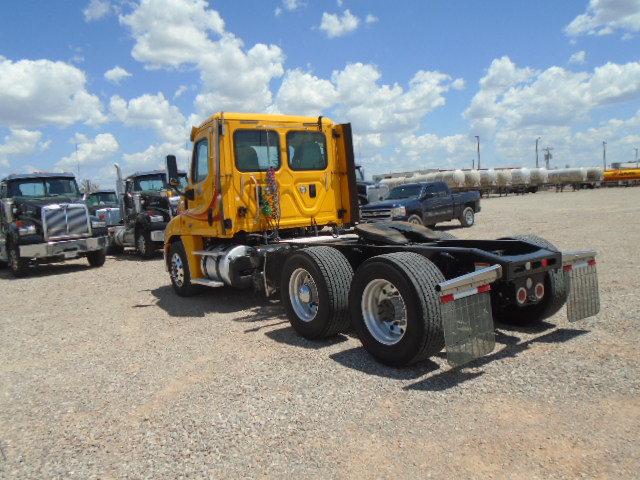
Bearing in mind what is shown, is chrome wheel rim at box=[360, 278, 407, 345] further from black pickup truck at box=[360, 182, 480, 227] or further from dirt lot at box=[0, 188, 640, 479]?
black pickup truck at box=[360, 182, 480, 227]

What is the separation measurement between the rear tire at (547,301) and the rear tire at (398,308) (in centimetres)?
150

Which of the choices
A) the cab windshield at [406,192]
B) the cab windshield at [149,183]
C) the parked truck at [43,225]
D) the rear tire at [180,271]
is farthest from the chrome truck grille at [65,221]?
the cab windshield at [406,192]

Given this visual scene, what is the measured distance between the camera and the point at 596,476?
2.90 meters

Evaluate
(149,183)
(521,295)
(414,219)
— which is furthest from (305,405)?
(414,219)

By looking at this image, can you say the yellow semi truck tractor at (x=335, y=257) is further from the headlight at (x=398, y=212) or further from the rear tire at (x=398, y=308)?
the headlight at (x=398, y=212)

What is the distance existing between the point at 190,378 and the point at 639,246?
9983mm

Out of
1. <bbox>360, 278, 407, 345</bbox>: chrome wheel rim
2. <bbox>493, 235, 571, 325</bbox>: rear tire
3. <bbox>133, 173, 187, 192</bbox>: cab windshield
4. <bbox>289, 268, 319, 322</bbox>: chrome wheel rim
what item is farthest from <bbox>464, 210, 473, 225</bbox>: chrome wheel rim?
<bbox>360, 278, 407, 345</bbox>: chrome wheel rim

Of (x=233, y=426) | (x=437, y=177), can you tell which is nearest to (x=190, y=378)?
(x=233, y=426)

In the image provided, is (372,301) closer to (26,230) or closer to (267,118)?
(267,118)

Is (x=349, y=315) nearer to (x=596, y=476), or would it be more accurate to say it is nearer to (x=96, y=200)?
(x=596, y=476)

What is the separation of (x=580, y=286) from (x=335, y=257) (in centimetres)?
246

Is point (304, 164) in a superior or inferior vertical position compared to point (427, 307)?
superior

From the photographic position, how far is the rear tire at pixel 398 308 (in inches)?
170

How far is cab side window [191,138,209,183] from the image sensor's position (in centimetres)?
760
